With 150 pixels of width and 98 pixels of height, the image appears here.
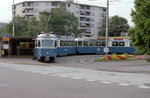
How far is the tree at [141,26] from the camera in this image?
2331 cm

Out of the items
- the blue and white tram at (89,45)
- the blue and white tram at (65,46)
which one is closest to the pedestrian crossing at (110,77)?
the blue and white tram at (65,46)

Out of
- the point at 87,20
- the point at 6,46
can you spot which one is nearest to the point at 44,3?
the point at 87,20

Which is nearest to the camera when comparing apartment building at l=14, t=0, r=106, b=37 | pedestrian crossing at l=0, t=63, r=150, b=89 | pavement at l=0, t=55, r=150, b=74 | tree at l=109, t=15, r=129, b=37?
pedestrian crossing at l=0, t=63, r=150, b=89

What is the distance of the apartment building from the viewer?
86.1m

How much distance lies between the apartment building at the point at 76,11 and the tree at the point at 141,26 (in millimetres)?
57678

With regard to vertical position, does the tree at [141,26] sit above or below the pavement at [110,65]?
above

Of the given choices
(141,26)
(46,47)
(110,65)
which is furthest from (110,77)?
(46,47)

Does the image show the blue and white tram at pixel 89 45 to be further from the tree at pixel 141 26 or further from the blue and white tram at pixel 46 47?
the tree at pixel 141 26

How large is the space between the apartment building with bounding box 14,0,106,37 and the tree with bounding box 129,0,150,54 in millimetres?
57678

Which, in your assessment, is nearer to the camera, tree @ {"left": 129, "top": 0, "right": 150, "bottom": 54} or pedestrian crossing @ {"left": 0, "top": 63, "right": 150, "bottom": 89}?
pedestrian crossing @ {"left": 0, "top": 63, "right": 150, "bottom": 89}

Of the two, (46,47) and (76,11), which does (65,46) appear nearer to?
(46,47)

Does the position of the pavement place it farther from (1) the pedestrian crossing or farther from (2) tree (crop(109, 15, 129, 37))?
(2) tree (crop(109, 15, 129, 37))

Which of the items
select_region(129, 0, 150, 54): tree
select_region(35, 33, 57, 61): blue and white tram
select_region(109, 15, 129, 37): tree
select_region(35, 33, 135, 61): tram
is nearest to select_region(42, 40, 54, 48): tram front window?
select_region(35, 33, 57, 61): blue and white tram

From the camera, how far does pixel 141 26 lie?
23891mm
